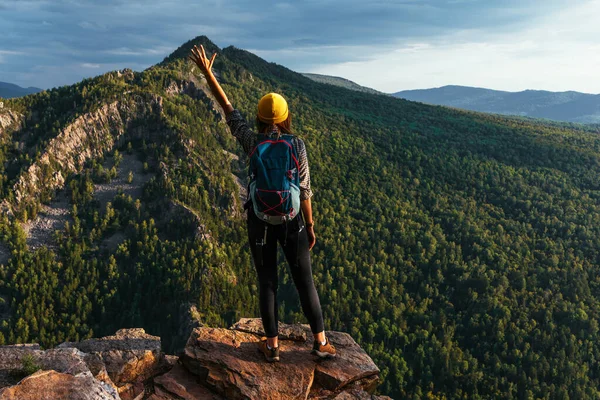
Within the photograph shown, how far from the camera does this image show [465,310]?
146750 mm

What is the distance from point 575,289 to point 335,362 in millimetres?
177017

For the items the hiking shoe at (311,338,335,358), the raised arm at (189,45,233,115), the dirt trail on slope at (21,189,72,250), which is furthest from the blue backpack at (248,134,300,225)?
the dirt trail on slope at (21,189,72,250)

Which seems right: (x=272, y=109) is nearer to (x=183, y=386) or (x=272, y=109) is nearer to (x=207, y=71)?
(x=207, y=71)

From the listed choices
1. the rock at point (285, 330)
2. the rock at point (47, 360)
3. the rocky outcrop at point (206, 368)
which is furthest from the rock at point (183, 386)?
the rock at point (285, 330)

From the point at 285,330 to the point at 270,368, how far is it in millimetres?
2058

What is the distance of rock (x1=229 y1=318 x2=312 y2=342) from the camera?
37.6 feet

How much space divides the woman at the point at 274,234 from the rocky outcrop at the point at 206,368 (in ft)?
2.36

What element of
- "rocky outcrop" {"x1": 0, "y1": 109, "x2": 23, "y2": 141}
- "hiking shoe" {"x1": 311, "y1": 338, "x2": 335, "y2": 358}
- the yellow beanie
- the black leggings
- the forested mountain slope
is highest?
"rocky outcrop" {"x1": 0, "y1": 109, "x2": 23, "y2": 141}

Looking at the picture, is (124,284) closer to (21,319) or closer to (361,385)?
(21,319)

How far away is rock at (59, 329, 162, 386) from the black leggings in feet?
12.8

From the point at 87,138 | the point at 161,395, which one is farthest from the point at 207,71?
the point at 87,138

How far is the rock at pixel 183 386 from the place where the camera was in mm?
9539

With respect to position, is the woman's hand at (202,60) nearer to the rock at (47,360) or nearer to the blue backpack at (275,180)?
the blue backpack at (275,180)

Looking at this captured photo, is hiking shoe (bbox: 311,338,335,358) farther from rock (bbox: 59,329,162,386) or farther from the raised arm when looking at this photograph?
the raised arm
